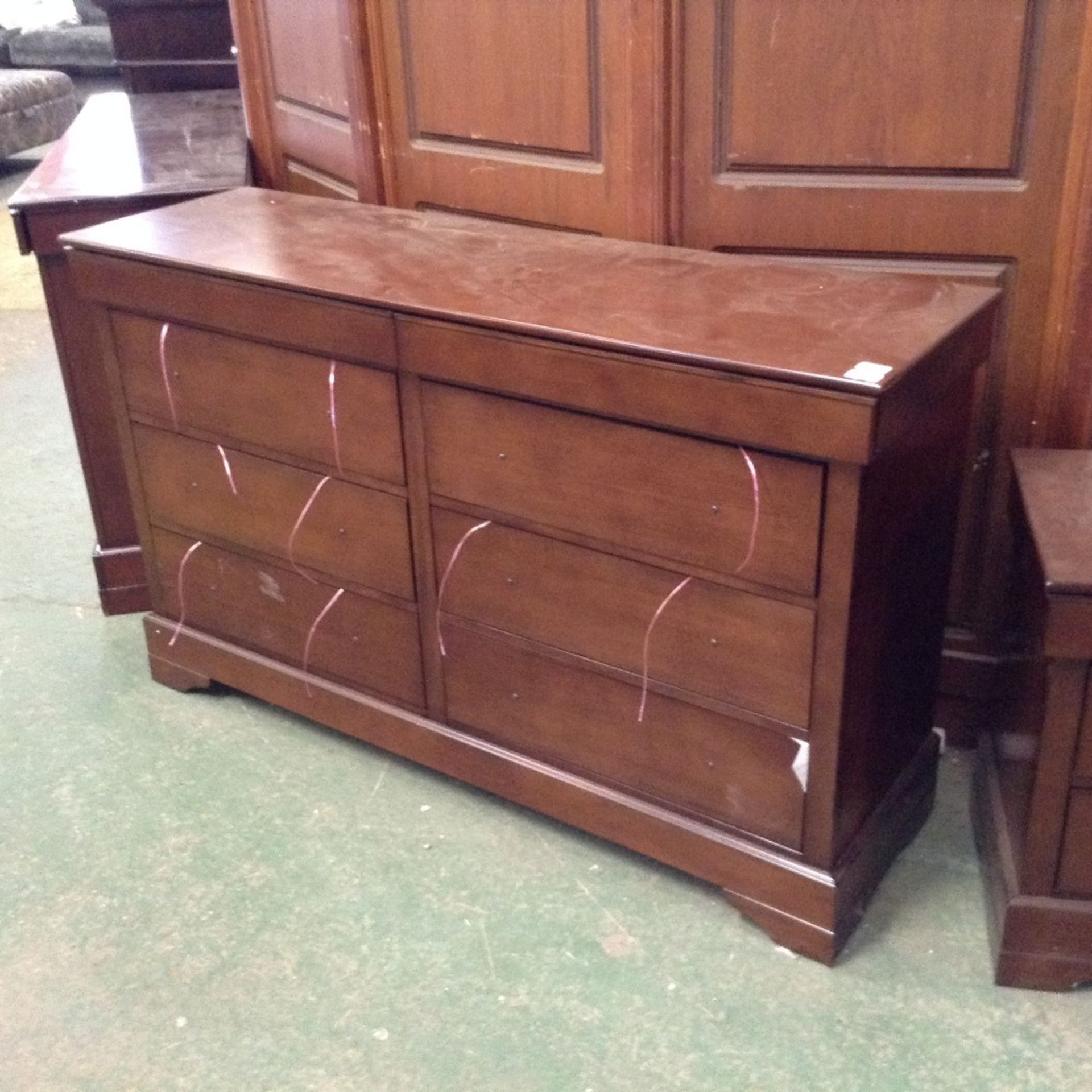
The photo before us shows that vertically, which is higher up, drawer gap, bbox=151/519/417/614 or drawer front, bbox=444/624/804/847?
drawer gap, bbox=151/519/417/614

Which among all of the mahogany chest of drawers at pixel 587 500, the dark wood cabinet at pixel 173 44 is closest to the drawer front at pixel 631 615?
the mahogany chest of drawers at pixel 587 500

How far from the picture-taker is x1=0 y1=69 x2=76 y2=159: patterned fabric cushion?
573 centimetres

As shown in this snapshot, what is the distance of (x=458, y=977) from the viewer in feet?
5.15

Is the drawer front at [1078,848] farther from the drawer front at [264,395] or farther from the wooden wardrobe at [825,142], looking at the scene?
the drawer front at [264,395]

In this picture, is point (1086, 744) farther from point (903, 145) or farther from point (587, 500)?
point (903, 145)

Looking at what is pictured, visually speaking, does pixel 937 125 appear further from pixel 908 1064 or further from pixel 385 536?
pixel 908 1064

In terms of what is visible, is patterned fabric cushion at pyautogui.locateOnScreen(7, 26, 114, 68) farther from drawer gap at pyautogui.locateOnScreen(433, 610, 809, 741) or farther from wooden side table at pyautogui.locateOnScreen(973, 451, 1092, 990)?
wooden side table at pyautogui.locateOnScreen(973, 451, 1092, 990)

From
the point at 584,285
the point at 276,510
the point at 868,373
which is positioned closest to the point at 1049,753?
the point at 868,373

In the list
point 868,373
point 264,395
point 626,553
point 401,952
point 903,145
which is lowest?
point 401,952

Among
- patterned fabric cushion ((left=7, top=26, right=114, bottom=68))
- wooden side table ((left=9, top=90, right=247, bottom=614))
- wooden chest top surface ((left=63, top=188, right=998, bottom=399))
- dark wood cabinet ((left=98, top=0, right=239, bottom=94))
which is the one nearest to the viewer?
wooden chest top surface ((left=63, top=188, right=998, bottom=399))

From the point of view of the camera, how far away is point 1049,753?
140 centimetres

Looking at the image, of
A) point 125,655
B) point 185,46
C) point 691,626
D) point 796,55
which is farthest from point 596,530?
point 185,46

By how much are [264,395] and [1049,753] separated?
118 centimetres

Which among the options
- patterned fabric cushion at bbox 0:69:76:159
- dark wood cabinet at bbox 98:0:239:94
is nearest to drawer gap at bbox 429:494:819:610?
dark wood cabinet at bbox 98:0:239:94
